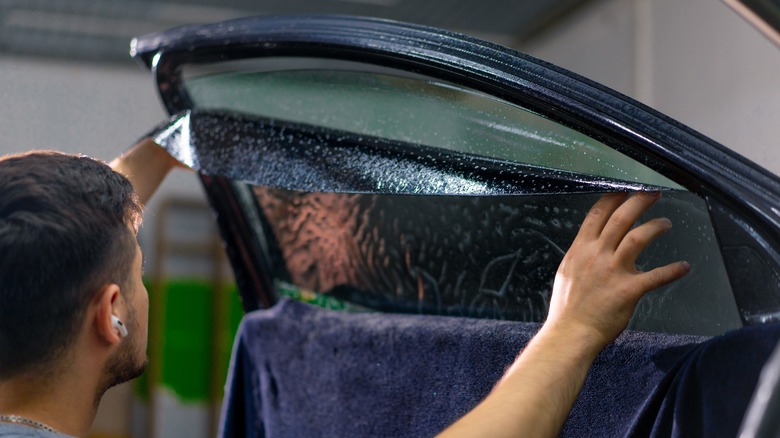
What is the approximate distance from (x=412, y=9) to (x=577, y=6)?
36.0 inches

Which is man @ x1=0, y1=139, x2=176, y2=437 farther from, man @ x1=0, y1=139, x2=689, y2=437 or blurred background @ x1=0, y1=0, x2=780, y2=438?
blurred background @ x1=0, y1=0, x2=780, y2=438

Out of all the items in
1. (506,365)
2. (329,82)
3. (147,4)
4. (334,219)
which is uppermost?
(147,4)

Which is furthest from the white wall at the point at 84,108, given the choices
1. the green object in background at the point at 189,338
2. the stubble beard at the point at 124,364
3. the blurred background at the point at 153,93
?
the stubble beard at the point at 124,364

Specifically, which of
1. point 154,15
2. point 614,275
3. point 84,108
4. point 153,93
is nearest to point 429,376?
point 614,275

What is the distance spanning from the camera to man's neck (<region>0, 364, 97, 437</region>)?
85cm

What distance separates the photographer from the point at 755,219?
2.05 feet

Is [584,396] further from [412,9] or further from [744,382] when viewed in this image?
[412,9]

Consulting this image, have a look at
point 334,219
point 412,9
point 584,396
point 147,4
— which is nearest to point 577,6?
point 412,9

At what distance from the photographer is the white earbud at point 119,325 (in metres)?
0.87

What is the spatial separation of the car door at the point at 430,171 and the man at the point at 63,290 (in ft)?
0.50

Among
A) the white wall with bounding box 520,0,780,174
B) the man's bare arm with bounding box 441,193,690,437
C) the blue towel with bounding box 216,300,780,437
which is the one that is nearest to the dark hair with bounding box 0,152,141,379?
the blue towel with bounding box 216,300,780,437

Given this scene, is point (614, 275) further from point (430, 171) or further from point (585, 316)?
point (430, 171)

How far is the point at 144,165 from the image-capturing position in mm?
1123

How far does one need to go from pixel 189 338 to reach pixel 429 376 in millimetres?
3624
